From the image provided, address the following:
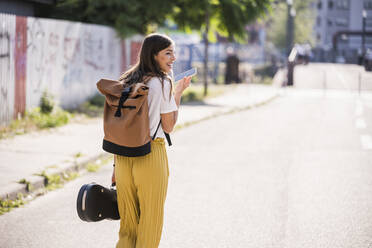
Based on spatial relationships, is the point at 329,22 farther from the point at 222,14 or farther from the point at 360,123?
the point at 360,123

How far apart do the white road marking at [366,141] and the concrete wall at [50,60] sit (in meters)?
6.59

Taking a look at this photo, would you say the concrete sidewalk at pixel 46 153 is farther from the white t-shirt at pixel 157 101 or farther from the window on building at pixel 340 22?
the window on building at pixel 340 22

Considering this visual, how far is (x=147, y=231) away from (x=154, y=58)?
3.50 ft

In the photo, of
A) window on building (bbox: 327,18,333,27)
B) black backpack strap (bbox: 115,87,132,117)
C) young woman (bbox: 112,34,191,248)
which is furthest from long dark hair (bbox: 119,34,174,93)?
window on building (bbox: 327,18,333,27)

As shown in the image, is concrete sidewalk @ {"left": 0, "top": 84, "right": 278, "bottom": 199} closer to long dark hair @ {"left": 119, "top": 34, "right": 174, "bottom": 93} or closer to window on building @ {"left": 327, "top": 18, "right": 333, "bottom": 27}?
long dark hair @ {"left": 119, "top": 34, "right": 174, "bottom": 93}

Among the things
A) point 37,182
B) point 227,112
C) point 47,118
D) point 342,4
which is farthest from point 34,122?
point 342,4

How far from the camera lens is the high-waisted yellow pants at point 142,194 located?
148 inches

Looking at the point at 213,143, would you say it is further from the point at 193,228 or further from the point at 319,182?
the point at 193,228

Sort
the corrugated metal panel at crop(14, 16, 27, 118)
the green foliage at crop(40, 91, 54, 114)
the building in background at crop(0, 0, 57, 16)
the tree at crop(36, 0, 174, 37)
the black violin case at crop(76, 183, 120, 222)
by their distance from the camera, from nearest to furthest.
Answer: the black violin case at crop(76, 183, 120, 222) → the corrugated metal panel at crop(14, 16, 27, 118) → the green foliage at crop(40, 91, 54, 114) → the building in background at crop(0, 0, 57, 16) → the tree at crop(36, 0, 174, 37)

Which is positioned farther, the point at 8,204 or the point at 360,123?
the point at 360,123

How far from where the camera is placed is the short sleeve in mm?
3707

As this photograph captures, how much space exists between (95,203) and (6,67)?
27.5 feet

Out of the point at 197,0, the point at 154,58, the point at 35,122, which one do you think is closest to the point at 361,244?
the point at 154,58

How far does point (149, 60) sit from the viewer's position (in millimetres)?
3705
